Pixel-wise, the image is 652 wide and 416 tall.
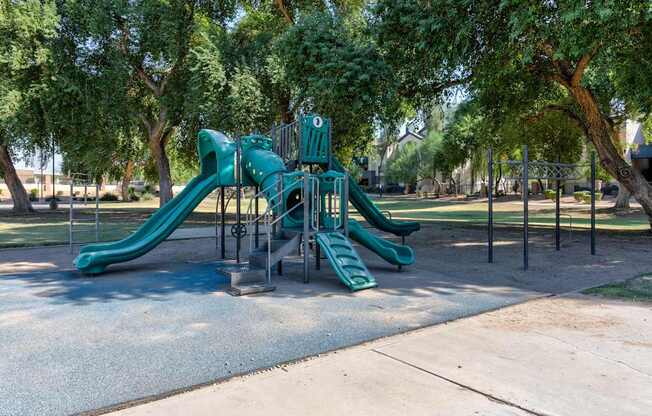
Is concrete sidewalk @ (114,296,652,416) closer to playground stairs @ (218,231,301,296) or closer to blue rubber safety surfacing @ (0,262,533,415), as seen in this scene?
blue rubber safety surfacing @ (0,262,533,415)

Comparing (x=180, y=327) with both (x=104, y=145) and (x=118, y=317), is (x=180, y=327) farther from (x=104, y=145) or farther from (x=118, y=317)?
(x=104, y=145)

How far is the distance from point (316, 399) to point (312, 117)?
670cm

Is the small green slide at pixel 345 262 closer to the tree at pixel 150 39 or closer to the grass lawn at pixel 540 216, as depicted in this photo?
the grass lawn at pixel 540 216

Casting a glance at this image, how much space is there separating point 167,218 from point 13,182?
24.8 meters

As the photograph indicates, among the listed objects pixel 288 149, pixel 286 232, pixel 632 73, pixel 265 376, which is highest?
pixel 632 73

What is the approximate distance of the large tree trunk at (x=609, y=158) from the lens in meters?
15.1

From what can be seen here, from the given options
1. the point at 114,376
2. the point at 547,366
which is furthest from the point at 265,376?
the point at 547,366

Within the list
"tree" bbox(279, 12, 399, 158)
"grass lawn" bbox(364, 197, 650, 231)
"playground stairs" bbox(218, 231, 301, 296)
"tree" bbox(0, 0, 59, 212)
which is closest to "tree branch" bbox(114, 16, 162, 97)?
"tree" bbox(0, 0, 59, 212)

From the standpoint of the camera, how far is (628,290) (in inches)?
290

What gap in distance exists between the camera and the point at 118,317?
5879 millimetres

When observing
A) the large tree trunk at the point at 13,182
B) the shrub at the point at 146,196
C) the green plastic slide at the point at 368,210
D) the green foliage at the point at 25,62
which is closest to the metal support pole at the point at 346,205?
the green plastic slide at the point at 368,210

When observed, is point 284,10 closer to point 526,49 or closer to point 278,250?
point 526,49

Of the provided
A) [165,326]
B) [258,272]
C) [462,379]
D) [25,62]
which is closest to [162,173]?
[25,62]

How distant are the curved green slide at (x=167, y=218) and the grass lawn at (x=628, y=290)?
721cm
